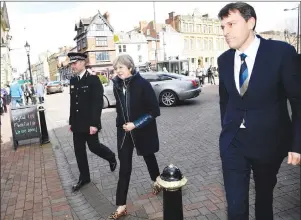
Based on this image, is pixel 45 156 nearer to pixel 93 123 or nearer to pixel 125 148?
pixel 93 123

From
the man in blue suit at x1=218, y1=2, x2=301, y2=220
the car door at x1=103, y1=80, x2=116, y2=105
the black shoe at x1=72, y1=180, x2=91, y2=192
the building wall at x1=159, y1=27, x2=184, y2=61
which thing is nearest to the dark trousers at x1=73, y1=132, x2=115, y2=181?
the black shoe at x1=72, y1=180, x2=91, y2=192

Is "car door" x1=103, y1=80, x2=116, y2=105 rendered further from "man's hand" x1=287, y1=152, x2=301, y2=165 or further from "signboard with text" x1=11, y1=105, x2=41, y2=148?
"man's hand" x1=287, y1=152, x2=301, y2=165

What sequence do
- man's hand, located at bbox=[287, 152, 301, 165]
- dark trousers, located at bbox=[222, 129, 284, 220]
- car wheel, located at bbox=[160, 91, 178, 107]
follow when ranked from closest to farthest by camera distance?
man's hand, located at bbox=[287, 152, 301, 165], dark trousers, located at bbox=[222, 129, 284, 220], car wheel, located at bbox=[160, 91, 178, 107]

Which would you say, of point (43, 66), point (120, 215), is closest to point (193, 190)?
point (120, 215)

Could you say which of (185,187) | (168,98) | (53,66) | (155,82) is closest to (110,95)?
(155,82)

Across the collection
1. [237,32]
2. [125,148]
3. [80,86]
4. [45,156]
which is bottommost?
[45,156]

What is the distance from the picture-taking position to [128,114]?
3.28 m

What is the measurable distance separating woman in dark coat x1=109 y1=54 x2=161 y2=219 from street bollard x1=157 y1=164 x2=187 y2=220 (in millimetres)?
1125

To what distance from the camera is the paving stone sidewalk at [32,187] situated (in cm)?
369

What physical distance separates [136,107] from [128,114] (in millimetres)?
121

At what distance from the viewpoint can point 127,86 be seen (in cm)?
324

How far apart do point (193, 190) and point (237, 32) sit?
7.98ft

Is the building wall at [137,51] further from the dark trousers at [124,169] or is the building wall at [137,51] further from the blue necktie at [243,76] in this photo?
the blue necktie at [243,76]

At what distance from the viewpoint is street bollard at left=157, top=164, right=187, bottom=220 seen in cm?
208
